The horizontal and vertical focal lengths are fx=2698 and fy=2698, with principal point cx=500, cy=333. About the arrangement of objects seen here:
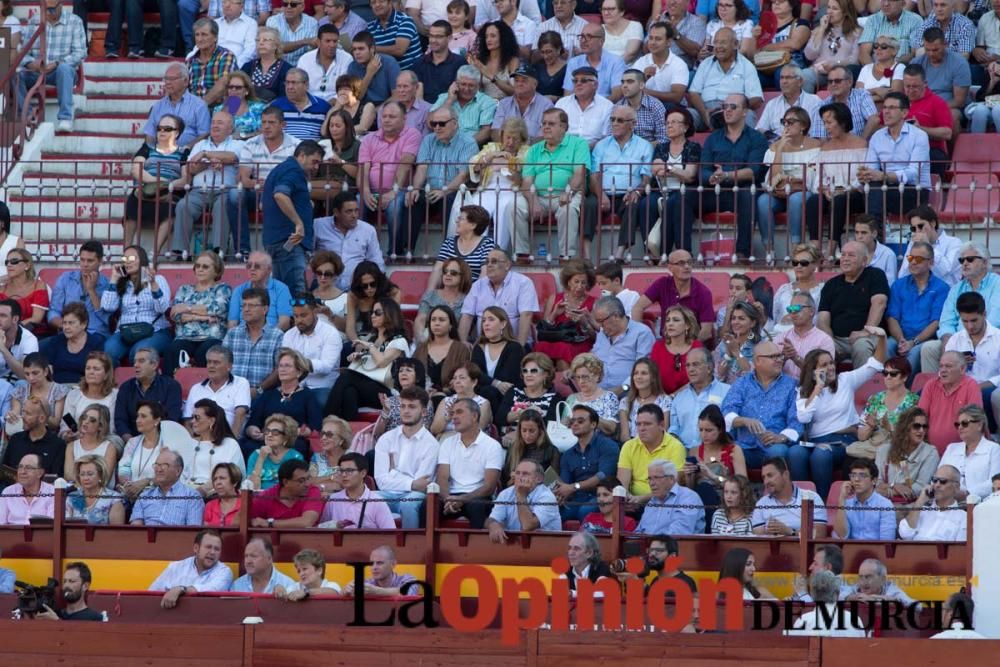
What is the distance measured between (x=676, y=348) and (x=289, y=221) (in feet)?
11.7

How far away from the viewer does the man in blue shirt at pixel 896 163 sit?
Result: 21.7 m

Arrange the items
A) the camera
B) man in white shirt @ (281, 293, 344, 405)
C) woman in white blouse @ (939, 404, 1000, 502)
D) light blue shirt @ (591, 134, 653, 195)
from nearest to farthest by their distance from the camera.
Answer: the camera
woman in white blouse @ (939, 404, 1000, 502)
man in white shirt @ (281, 293, 344, 405)
light blue shirt @ (591, 134, 653, 195)

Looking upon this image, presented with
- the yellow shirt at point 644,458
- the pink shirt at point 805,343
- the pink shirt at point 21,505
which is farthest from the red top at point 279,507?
the pink shirt at point 805,343

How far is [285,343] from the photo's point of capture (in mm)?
21000

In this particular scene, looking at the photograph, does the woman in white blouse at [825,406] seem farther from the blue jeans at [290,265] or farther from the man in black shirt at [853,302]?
the blue jeans at [290,265]

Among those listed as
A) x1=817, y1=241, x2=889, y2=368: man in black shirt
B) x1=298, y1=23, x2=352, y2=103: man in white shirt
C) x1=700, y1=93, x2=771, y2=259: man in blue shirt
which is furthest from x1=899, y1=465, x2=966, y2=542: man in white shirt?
x1=298, y1=23, x2=352, y2=103: man in white shirt

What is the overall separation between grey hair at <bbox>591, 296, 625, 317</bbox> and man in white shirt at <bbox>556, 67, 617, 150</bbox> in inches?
104

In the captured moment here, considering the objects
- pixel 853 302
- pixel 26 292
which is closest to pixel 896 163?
pixel 853 302

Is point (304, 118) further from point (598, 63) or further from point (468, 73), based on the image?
point (598, 63)

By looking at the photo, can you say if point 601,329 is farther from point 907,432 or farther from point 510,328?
point 907,432

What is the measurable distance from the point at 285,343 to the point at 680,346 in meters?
3.11

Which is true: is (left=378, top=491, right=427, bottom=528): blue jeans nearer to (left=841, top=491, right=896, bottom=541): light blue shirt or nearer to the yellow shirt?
the yellow shirt

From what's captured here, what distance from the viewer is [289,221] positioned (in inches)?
859

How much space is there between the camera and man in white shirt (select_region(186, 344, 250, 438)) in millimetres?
20422
